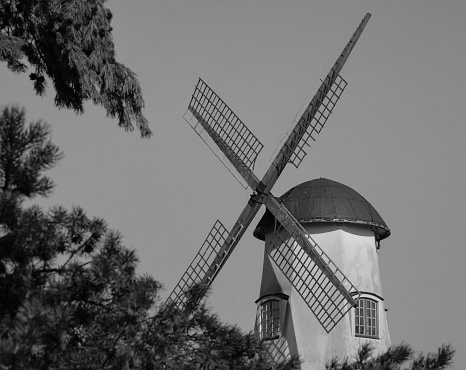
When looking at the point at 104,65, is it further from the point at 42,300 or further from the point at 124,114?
the point at 42,300

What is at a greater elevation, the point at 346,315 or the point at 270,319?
the point at 270,319

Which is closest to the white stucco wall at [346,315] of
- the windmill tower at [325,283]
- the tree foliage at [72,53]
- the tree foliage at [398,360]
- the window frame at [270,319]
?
the windmill tower at [325,283]

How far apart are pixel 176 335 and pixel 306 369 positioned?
10.7 m

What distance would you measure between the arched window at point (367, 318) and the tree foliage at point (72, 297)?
10.1 meters

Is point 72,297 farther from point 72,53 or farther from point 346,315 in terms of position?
point 346,315

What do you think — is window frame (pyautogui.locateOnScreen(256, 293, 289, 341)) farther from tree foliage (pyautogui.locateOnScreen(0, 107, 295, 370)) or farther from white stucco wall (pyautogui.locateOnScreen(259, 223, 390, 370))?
tree foliage (pyautogui.locateOnScreen(0, 107, 295, 370))

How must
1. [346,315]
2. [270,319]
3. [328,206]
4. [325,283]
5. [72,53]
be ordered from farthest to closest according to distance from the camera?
[270,319] → [328,206] → [346,315] → [325,283] → [72,53]

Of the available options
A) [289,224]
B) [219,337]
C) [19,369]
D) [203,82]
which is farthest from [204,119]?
[19,369]

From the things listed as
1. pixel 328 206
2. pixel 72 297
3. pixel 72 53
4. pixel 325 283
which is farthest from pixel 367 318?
pixel 72 297

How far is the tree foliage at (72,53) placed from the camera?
11.6 metres

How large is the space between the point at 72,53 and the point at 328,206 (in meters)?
7.65

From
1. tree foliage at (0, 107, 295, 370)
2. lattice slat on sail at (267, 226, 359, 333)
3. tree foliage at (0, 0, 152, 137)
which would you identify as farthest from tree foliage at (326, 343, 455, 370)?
lattice slat on sail at (267, 226, 359, 333)

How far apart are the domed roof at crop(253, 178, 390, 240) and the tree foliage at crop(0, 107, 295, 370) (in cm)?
1020

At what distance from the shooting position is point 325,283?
17.3 meters
